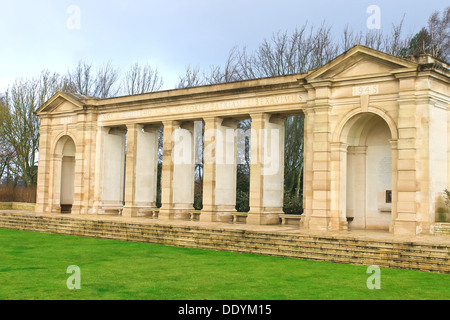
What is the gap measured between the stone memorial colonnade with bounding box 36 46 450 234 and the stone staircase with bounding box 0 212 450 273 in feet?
10.0

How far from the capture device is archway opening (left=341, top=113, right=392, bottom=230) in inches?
859

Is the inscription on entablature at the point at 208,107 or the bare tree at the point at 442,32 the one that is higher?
the bare tree at the point at 442,32

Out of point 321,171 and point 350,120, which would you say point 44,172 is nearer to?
point 321,171

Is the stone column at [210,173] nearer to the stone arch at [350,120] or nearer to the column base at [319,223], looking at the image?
the column base at [319,223]

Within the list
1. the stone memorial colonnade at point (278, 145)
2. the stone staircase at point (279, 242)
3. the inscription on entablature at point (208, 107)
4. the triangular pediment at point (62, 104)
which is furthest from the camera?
the triangular pediment at point (62, 104)

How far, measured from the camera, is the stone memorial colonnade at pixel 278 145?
19.0 m

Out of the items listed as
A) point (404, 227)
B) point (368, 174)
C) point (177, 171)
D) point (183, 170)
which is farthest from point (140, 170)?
point (404, 227)

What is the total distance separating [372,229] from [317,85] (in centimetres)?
628

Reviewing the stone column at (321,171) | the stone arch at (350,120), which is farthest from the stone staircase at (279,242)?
the stone arch at (350,120)

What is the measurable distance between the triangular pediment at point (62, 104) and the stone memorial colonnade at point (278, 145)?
7cm

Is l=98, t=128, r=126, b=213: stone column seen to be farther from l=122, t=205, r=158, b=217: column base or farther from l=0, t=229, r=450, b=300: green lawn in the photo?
l=0, t=229, r=450, b=300: green lawn

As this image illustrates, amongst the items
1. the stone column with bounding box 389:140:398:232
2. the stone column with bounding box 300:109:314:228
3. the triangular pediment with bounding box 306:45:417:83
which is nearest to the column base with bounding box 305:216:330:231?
Result: the stone column with bounding box 300:109:314:228

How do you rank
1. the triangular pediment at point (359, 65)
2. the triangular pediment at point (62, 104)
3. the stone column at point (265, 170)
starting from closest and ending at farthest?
the triangular pediment at point (359, 65)
the stone column at point (265, 170)
the triangular pediment at point (62, 104)
